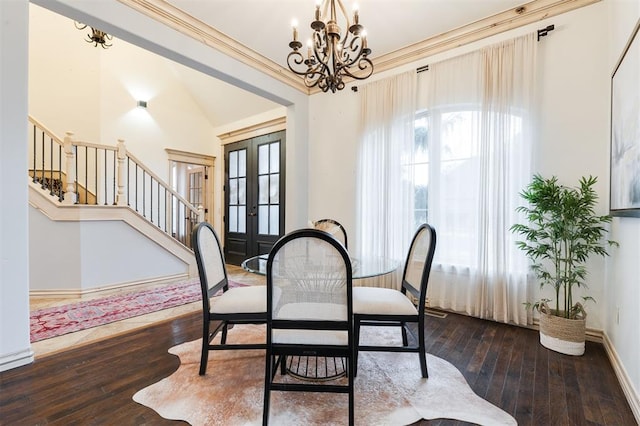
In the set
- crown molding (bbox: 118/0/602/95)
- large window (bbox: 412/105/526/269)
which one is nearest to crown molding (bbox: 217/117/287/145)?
crown molding (bbox: 118/0/602/95)

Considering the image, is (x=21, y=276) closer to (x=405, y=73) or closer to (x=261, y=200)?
(x=261, y=200)

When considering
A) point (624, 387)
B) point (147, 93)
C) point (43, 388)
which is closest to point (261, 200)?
point (147, 93)

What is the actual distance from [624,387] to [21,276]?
13.0 ft

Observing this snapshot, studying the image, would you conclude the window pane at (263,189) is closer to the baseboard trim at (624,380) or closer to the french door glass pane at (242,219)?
the french door glass pane at (242,219)

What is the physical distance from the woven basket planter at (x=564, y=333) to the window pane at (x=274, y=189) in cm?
394

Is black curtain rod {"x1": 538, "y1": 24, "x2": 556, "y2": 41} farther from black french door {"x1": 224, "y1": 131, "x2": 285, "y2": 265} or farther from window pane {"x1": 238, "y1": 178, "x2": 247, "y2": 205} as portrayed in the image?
window pane {"x1": 238, "y1": 178, "x2": 247, "y2": 205}

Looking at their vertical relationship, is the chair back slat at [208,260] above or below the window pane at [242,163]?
below

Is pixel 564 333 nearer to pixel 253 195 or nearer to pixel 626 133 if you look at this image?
pixel 626 133

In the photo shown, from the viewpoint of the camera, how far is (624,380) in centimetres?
179

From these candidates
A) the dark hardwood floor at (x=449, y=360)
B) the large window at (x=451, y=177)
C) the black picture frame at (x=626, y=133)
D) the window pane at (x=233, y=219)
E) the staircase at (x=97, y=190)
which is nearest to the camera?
the dark hardwood floor at (x=449, y=360)

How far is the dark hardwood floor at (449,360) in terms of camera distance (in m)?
1.56

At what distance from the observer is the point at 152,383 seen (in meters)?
1.85

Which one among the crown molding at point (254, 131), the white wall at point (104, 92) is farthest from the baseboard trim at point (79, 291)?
the crown molding at point (254, 131)

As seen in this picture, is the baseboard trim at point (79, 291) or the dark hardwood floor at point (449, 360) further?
the baseboard trim at point (79, 291)
